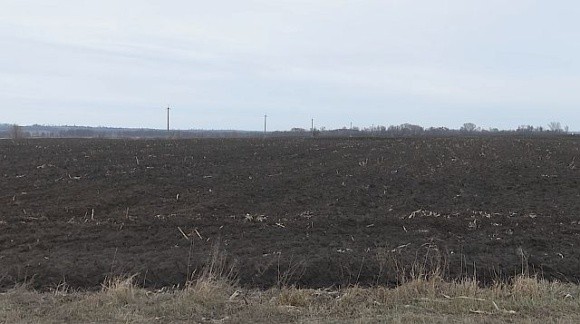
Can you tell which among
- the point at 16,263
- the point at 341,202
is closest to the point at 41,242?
the point at 16,263

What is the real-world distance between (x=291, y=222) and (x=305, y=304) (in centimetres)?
525

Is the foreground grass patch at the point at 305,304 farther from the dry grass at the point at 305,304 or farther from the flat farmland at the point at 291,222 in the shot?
the flat farmland at the point at 291,222

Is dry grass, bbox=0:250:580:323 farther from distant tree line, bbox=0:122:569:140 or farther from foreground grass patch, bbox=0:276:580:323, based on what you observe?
distant tree line, bbox=0:122:569:140

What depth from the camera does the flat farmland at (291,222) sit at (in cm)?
861

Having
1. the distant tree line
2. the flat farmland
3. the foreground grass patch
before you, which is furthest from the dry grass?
the distant tree line

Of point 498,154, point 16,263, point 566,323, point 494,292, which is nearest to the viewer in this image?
point 566,323

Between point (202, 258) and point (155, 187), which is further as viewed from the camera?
point (155, 187)

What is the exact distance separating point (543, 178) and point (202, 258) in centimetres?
1286

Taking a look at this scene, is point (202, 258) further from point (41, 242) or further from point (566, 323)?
Answer: point (566, 323)

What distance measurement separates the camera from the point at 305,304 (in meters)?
6.68

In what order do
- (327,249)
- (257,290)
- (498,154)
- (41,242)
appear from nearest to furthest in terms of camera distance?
1. (257,290)
2. (327,249)
3. (41,242)
4. (498,154)

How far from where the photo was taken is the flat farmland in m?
8.61

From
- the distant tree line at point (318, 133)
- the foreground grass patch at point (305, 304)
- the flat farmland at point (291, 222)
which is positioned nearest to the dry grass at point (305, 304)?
the foreground grass patch at point (305, 304)

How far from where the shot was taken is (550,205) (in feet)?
46.2
